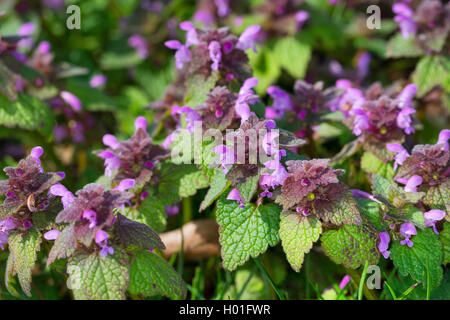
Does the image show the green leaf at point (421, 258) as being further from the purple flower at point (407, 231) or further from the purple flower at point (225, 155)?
the purple flower at point (225, 155)

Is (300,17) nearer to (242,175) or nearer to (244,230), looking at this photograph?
(242,175)

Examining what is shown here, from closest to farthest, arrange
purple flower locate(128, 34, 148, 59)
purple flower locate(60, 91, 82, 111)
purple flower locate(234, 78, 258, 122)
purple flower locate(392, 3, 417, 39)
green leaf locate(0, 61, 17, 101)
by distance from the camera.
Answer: purple flower locate(234, 78, 258, 122), green leaf locate(0, 61, 17, 101), purple flower locate(392, 3, 417, 39), purple flower locate(60, 91, 82, 111), purple flower locate(128, 34, 148, 59)

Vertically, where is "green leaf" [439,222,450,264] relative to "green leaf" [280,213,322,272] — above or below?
below

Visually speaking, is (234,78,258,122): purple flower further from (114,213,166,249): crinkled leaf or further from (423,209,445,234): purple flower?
(423,209,445,234): purple flower

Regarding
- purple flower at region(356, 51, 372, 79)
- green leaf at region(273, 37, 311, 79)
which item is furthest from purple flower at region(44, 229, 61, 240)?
purple flower at region(356, 51, 372, 79)

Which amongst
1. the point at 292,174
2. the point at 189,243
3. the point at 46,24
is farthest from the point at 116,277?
the point at 46,24

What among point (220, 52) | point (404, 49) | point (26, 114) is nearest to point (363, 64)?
point (404, 49)

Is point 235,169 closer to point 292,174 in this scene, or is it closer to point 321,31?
point 292,174
